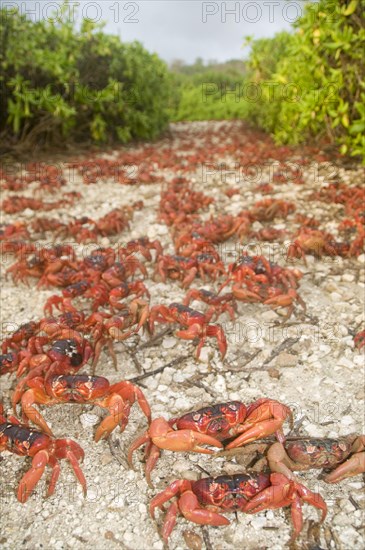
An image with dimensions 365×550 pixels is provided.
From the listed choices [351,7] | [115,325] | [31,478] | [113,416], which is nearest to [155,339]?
[115,325]

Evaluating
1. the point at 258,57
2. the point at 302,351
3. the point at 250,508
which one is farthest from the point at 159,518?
the point at 258,57

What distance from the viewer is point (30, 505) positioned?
105 inches

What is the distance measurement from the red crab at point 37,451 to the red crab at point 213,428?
374mm

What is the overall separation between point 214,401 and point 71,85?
1239 cm

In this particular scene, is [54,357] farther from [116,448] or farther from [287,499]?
[287,499]

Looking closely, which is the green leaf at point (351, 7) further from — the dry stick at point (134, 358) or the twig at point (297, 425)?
the twig at point (297, 425)

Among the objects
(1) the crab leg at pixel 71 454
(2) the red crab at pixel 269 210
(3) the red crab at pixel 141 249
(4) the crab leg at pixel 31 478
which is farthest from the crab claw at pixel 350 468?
(2) the red crab at pixel 269 210

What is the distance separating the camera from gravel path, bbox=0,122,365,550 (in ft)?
8.08

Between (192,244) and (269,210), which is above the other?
(269,210)

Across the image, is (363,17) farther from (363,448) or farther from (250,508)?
(250,508)

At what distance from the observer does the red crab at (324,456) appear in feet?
8.55

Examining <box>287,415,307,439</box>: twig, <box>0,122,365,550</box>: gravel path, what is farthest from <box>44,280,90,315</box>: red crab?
<box>287,415,307,439</box>: twig

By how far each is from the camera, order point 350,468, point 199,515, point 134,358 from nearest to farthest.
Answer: point 199,515 < point 350,468 < point 134,358

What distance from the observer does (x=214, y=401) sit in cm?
342
